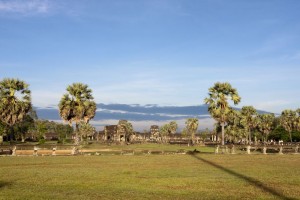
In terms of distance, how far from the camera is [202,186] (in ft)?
57.0

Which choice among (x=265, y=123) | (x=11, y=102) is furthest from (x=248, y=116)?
(x=11, y=102)

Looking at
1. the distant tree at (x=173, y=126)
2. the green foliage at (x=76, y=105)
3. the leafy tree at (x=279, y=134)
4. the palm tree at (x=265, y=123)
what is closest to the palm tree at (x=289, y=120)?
the leafy tree at (x=279, y=134)

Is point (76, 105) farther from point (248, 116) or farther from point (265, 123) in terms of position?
point (265, 123)

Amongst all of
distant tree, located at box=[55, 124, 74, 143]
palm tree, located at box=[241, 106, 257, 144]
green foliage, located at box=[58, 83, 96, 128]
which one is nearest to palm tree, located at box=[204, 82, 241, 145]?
green foliage, located at box=[58, 83, 96, 128]

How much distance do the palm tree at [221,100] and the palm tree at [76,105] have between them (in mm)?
18962

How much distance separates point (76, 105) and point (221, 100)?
74.0 ft

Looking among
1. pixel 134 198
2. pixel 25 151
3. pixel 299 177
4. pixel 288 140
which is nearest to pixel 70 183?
pixel 134 198

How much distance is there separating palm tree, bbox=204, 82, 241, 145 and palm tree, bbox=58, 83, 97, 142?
18962mm

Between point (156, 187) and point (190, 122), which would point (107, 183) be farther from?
point (190, 122)

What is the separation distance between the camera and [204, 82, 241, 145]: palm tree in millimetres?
55250

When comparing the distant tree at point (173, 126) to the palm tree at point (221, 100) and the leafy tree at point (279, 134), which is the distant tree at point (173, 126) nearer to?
the leafy tree at point (279, 134)

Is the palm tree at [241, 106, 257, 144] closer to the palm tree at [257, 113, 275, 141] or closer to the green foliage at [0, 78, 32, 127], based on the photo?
the palm tree at [257, 113, 275, 141]

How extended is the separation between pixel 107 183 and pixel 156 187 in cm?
286

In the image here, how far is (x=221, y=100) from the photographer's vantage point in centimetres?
5594
